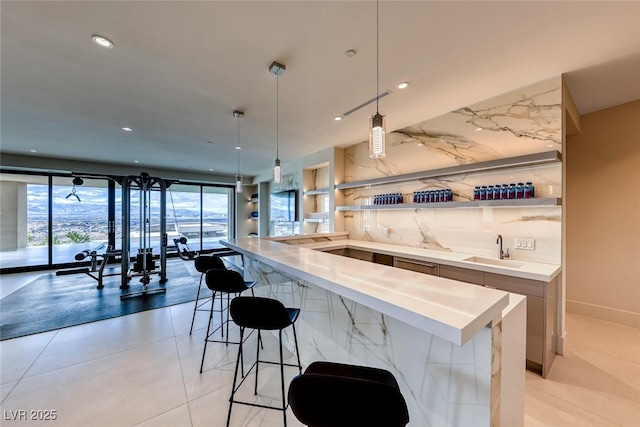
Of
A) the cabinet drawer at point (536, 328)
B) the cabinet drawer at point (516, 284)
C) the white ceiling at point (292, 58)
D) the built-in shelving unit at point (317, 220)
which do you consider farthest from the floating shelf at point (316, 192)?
the cabinet drawer at point (536, 328)

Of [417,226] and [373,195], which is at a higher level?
[373,195]

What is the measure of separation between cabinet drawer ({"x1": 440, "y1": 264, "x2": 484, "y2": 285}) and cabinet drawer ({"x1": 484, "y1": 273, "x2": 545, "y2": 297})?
0.06m

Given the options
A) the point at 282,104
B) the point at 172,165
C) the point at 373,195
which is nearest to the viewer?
the point at 282,104

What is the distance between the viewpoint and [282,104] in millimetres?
3047

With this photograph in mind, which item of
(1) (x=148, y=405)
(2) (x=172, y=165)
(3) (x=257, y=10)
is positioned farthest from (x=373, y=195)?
(2) (x=172, y=165)

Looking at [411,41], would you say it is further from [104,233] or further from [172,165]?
[104,233]

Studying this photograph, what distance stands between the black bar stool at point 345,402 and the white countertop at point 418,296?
0.93ft

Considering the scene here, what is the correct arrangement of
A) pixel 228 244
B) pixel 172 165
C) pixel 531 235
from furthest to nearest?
1. pixel 172 165
2. pixel 228 244
3. pixel 531 235

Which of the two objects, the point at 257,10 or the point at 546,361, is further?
the point at 546,361

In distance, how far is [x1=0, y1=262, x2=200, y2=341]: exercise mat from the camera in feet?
10.5

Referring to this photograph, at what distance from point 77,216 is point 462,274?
9.29 m

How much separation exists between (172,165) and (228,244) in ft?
16.5

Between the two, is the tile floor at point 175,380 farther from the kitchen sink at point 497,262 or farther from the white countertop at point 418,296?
the white countertop at point 418,296

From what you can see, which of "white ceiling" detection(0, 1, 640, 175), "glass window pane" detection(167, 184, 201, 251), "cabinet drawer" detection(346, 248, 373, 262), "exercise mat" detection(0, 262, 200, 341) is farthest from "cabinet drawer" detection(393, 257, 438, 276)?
"glass window pane" detection(167, 184, 201, 251)
